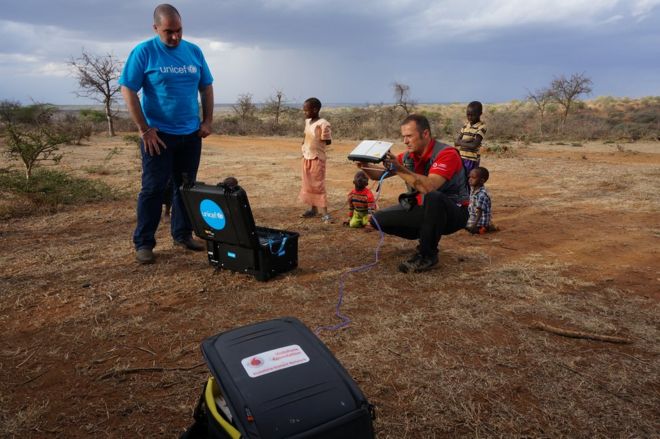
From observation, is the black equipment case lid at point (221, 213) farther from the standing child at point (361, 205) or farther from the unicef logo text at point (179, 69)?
the standing child at point (361, 205)

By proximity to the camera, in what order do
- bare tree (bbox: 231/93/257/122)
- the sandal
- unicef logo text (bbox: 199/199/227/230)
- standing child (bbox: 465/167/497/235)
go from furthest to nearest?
1. bare tree (bbox: 231/93/257/122)
2. the sandal
3. standing child (bbox: 465/167/497/235)
4. unicef logo text (bbox: 199/199/227/230)

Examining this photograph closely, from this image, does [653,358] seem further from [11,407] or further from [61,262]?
[61,262]

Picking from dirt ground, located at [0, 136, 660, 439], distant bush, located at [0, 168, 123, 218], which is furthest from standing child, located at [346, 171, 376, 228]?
distant bush, located at [0, 168, 123, 218]

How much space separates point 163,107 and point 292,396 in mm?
3019

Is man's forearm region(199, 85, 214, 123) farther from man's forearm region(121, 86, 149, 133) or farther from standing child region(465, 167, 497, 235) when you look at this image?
standing child region(465, 167, 497, 235)

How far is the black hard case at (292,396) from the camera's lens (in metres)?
1.42

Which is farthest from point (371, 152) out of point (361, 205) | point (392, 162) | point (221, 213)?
point (361, 205)

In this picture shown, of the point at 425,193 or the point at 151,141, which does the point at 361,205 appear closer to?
the point at 425,193

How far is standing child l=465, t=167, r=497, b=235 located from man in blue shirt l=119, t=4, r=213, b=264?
2893 mm

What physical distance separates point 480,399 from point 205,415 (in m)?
1.31

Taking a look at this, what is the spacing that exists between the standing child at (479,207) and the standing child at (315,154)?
1.62 m

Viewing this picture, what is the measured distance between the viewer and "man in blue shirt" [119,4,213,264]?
12.0 ft

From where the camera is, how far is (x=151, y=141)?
3.71 metres

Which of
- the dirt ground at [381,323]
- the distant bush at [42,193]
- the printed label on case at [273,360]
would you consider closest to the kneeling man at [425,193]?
the dirt ground at [381,323]
